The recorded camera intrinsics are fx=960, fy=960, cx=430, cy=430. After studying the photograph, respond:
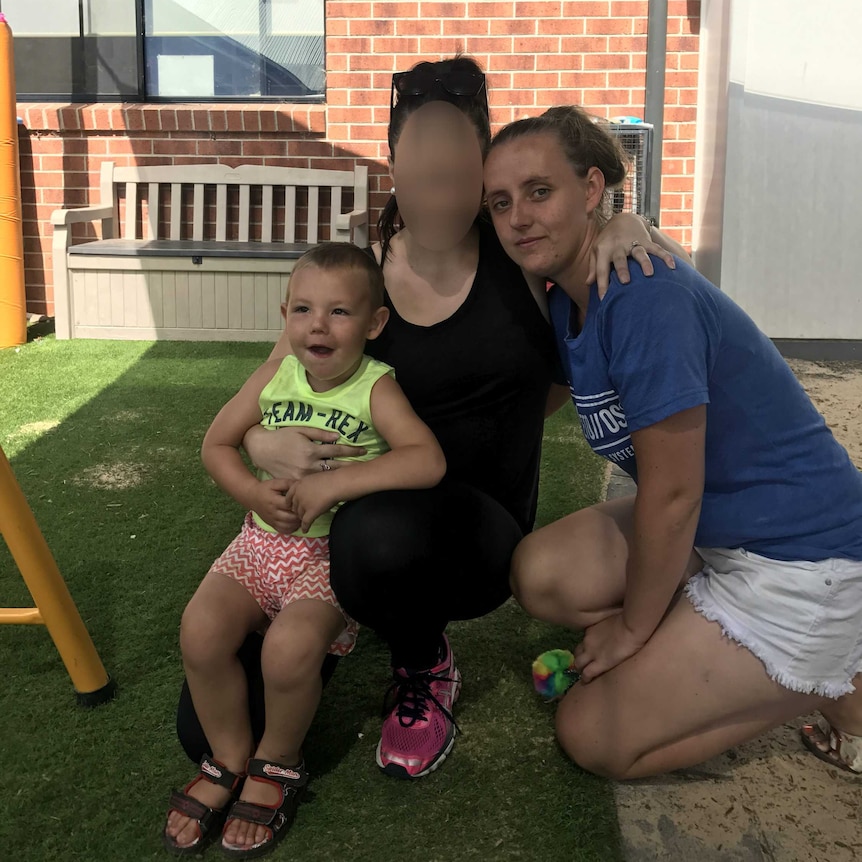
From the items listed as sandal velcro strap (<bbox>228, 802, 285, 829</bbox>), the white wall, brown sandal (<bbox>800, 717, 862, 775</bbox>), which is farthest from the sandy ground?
the white wall

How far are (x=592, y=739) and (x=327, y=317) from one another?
853mm

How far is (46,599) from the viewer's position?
69.3 inches

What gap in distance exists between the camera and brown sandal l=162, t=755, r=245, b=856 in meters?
1.46

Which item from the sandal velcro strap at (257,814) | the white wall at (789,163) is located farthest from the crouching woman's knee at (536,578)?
the white wall at (789,163)

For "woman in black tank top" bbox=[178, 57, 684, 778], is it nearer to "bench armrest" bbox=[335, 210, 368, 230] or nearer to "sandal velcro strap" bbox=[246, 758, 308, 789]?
"sandal velcro strap" bbox=[246, 758, 308, 789]

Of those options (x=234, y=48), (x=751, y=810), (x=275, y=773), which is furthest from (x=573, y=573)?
(x=234, y=48)

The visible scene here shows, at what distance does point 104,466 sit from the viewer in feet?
10.7

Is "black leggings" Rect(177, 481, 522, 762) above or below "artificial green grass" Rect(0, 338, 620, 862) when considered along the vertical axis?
above

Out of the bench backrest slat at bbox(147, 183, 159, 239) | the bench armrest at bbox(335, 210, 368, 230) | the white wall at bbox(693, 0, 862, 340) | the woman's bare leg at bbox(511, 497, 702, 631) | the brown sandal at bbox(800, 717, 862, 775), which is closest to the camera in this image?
the brown sandal at bbox(800, 717, 862, 775)

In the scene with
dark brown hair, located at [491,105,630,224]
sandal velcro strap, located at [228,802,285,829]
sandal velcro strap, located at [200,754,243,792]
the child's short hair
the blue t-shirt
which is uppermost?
dark brown hair, located at [491,105,630,224]

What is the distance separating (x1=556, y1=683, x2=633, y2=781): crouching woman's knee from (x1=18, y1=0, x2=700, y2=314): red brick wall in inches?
171

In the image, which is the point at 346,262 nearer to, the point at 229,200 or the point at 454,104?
the point at 454,104

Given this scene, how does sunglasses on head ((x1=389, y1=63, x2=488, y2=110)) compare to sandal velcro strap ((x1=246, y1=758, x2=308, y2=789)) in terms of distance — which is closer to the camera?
sandal velcro strap ((x1=246, y1=758, x2=308, y2=789))

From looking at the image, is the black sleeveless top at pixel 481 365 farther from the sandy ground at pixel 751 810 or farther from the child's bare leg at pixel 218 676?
the sandy ground at pixel 751 810
